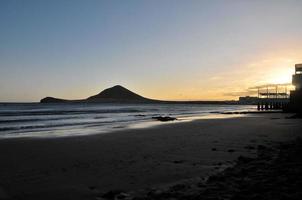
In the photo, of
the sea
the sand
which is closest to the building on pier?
the sea

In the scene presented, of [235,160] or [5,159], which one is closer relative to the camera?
[235,160]

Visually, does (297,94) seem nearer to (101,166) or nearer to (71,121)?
(71,121)

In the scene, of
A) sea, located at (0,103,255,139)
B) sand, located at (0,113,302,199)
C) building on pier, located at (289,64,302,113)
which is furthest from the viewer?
building on pier, located at (289,64,302,113)

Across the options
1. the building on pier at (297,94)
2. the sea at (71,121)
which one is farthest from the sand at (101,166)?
the building on pier at (297,94)

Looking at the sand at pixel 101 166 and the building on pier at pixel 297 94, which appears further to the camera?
the building on pier at pixel 297 94

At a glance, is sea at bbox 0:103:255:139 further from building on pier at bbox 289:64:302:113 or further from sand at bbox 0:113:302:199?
building on pier at bbox 289:64:302:113

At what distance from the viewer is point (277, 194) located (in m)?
6.87

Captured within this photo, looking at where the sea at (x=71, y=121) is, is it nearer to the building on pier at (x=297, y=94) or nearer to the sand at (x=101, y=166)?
the sand at (x=101, y=166)

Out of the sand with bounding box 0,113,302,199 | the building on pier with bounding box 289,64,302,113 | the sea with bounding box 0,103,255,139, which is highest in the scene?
the building on pier with bounding box 289,64,302,113

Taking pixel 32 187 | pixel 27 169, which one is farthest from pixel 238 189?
pixel 27 169

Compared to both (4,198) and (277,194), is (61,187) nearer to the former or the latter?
(4,198)

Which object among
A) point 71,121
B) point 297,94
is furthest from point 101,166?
point 297,94

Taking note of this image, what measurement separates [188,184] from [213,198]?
5.71ft

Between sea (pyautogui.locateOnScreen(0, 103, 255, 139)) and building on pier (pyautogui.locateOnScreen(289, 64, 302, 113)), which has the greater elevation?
building on pier (pyautogui.locateOnScreen(289, 64, 302, 113))
